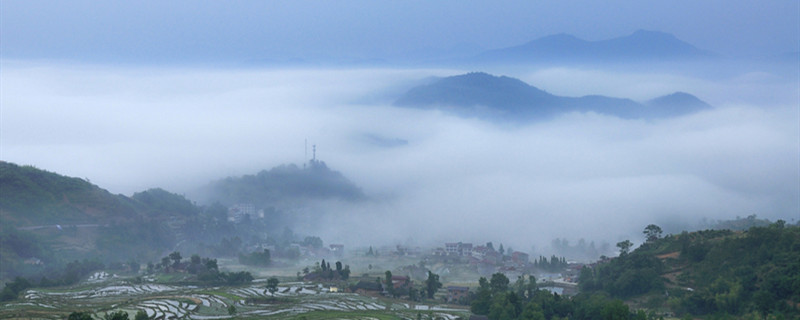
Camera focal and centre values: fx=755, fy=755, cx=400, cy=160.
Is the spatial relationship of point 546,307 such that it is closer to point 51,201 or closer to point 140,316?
point 140,316

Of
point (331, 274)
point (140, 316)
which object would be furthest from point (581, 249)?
point (140, 316)

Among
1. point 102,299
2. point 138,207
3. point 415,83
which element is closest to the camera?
point 102,299

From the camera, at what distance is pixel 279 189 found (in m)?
72.2

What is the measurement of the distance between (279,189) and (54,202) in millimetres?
26346

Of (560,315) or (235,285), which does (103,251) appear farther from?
(560,315)

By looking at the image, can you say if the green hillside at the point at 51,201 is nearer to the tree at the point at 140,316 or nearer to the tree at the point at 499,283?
the tree at the point at 140,316

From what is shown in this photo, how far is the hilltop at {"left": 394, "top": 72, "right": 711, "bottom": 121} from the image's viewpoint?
351 feet

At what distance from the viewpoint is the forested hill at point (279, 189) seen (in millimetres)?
69625

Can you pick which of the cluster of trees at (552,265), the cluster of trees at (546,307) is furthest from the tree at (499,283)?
the cluster of trees at (552,265)

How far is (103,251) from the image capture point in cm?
4638

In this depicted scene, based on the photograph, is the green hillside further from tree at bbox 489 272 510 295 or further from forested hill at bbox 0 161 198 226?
tree at bbox 489 272 510 295

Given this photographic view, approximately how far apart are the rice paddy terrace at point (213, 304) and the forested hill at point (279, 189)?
117ft

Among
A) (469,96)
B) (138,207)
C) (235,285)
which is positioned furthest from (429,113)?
(235,285)

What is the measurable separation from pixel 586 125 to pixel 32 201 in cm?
7628
